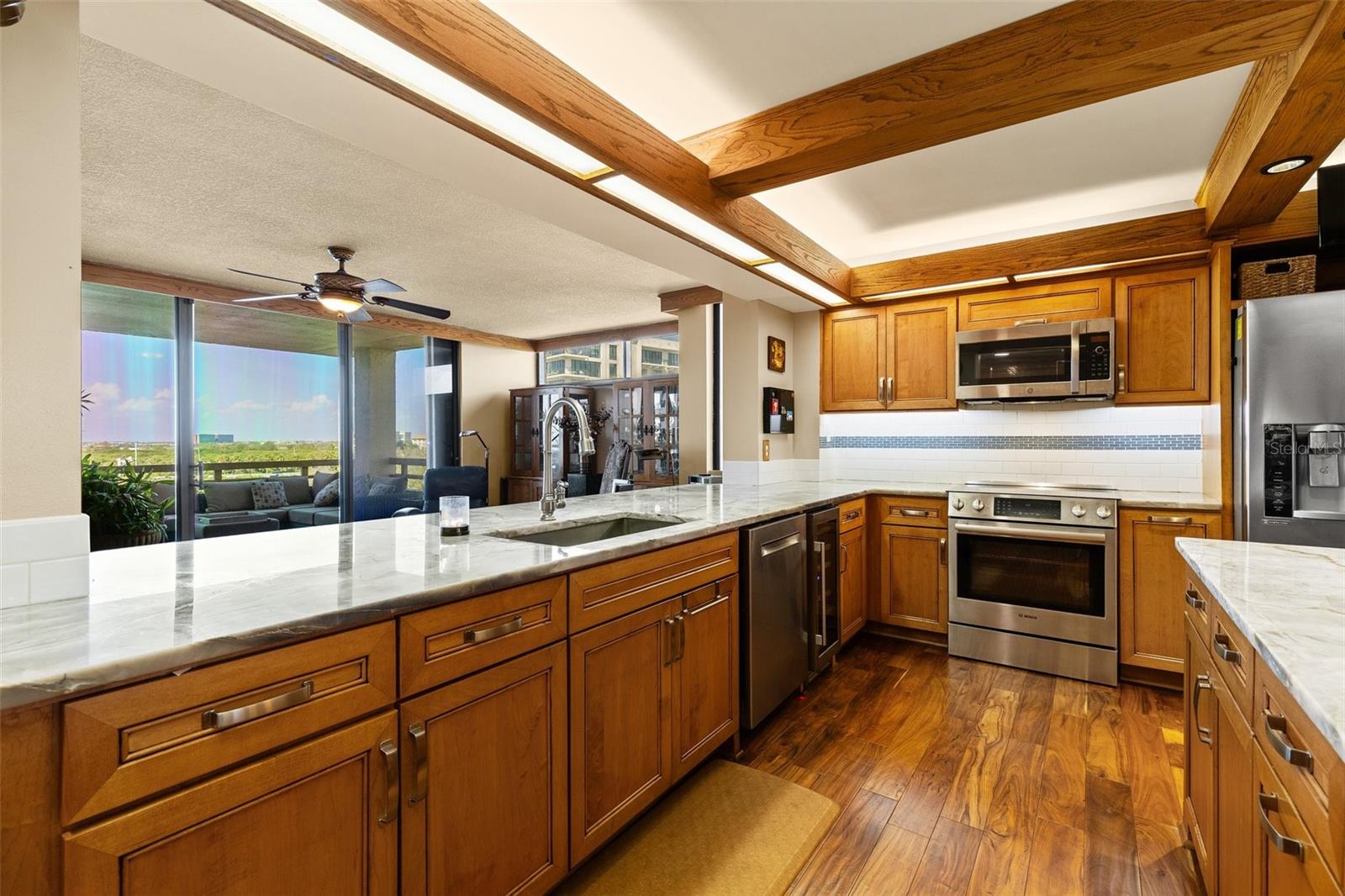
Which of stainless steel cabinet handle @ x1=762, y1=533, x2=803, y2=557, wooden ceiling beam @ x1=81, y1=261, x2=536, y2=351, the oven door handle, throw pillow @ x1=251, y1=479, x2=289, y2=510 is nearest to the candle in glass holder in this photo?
stainless steel cabinet handle @ x1=762, y1=533, x2=803, y2=557

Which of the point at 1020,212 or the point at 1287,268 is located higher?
the point at 1020,212

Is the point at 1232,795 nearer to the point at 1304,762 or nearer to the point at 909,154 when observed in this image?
the point at 1304,762

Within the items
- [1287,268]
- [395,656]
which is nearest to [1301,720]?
[395,656]

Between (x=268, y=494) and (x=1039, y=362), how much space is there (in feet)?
21.3

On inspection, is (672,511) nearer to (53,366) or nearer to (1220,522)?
(53,366)

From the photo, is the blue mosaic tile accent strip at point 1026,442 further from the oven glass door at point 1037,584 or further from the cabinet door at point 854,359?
the oven glass door at point 1037,584

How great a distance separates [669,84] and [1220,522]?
3250 millimetres

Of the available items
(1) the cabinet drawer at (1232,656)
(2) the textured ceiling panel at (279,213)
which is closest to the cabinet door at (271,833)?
(1) the cabinet drawer at (1232,656)

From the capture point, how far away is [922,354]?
4027 mm

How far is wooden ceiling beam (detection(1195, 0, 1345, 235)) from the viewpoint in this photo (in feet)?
5.19

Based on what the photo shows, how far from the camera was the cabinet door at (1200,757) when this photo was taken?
56.8 inches

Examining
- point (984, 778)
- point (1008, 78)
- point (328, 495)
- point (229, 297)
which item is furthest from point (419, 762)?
point (328, 495)

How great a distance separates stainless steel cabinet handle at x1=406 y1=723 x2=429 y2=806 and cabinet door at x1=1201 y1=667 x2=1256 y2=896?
1.59 meters

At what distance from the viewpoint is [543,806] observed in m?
1.53
